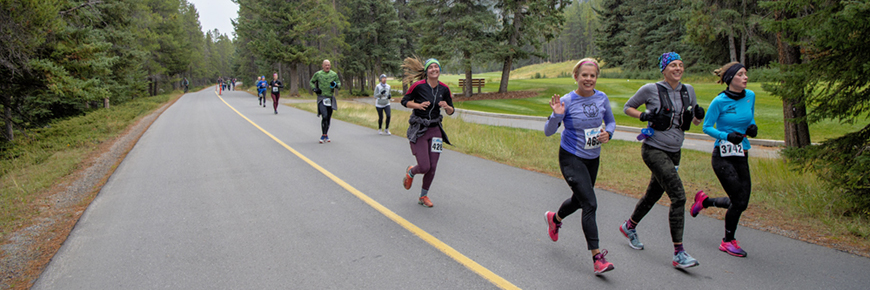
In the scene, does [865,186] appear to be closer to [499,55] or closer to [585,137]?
[585,137]

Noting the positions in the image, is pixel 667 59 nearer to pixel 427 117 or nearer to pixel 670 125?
pixel 670 125

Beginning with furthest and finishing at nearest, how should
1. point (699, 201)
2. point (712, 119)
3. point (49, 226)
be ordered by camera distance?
1. point (49, 226)
2. point (699, 201)
3. point (712, 119)

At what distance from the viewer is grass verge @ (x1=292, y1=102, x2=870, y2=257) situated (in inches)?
181

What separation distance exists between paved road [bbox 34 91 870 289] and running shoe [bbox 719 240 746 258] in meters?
0.07

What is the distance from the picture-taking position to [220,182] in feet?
24.1

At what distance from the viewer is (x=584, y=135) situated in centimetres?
395

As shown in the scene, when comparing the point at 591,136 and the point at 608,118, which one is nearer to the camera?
the point at 591,136

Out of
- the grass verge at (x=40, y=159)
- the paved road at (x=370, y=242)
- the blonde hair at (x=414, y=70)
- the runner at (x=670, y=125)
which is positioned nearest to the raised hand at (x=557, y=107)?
the runner at (x=670, y=125)

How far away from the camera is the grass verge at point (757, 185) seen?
461 centimetres

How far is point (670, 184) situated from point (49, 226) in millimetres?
6714

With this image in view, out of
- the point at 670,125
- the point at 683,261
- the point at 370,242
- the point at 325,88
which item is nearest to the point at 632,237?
the point at 683,261

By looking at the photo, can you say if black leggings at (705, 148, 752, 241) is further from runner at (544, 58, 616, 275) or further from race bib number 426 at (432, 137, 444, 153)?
race bib number 426 at (432, 137, 444, 153)

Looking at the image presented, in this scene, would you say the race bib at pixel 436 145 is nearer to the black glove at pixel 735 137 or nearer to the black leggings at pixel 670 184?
the black leggings at pixel 670 184

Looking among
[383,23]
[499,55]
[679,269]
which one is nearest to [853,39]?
[679,269]
